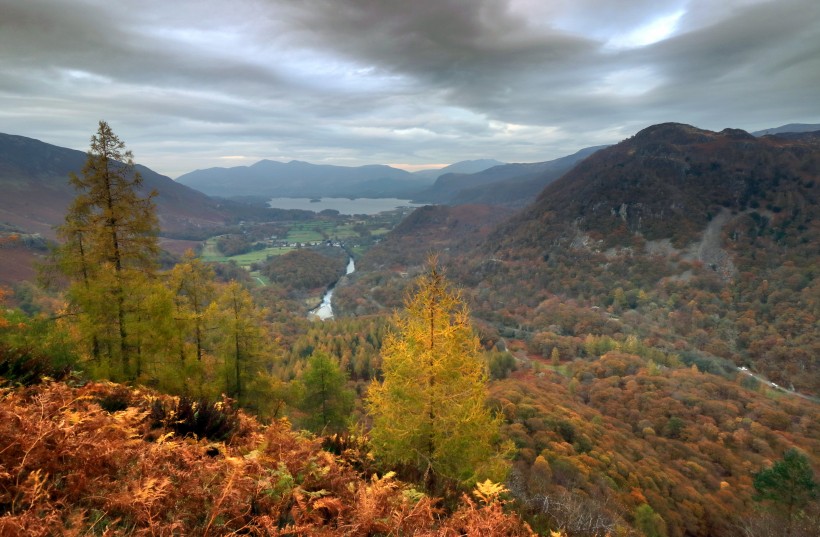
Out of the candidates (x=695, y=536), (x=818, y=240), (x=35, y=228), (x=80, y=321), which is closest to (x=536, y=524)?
(x=80, y=321)

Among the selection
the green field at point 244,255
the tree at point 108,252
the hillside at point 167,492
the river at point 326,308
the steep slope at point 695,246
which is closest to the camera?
the hillside at point 167,492

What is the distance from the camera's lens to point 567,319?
10056 centimetres

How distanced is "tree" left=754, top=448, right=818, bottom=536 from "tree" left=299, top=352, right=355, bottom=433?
1133 inches

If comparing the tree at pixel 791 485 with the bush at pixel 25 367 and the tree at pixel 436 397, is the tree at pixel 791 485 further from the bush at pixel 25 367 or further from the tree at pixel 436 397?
the bush at pixel 25 367

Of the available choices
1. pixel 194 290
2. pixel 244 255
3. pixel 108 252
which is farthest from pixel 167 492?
pixel 244 255

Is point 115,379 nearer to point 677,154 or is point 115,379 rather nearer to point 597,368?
point 597,368

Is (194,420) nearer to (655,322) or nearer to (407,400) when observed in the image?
(407,400)

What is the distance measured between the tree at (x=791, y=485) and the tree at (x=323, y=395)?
28.8 meters

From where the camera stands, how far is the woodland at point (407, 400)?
428cm

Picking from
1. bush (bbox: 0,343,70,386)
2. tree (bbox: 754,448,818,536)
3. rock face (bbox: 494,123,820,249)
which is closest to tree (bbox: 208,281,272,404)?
bush (bbox: 0,343,70,386)

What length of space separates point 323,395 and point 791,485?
3101cm

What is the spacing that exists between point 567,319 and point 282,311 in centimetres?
7278

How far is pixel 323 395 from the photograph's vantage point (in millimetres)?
24406

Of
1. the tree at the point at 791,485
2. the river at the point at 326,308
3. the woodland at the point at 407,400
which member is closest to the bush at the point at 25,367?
the woodland at the point at 407,400
